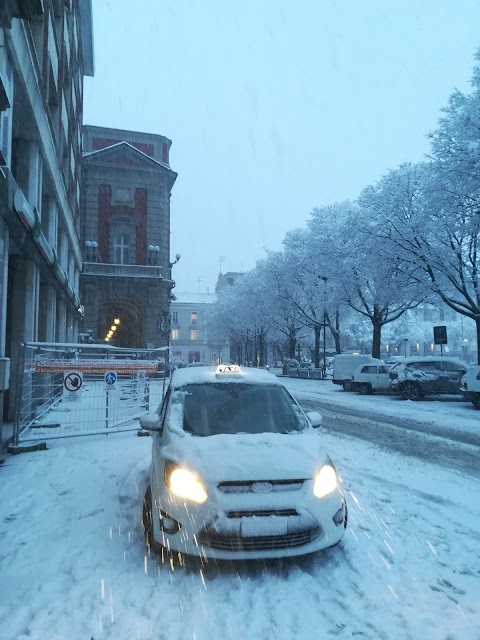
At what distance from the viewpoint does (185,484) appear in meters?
4.07

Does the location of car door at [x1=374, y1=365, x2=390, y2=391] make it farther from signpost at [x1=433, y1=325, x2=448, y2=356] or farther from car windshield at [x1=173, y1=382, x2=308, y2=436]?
car windshield at [x1=173, y1=382, x2=308, y2=436]

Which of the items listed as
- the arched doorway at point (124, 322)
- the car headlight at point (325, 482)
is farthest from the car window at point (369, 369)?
the arched doorway at point (124, 322)

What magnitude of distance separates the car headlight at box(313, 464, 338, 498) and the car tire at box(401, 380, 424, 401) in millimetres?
16135

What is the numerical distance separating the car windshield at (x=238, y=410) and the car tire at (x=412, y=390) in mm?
14952

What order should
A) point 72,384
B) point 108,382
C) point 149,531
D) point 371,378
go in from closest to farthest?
point 149,531 → point 72,384 → point 108,382 → point 371,378

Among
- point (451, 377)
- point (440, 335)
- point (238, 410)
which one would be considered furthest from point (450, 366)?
point (238, 410)

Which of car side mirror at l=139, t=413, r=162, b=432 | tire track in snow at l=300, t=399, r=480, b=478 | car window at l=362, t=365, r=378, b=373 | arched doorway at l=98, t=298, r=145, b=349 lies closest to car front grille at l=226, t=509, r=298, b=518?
car side mirror at l=139, t=413, r=162, b=432

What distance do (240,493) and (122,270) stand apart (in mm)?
37807

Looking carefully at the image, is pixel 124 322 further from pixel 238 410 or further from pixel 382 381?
pixel 238 410

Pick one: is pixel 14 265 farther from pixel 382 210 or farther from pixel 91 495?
pixel 382 210

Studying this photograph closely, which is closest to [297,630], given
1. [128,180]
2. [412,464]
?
[412,464]

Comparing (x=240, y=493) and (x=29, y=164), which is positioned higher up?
(x=29, y=164)

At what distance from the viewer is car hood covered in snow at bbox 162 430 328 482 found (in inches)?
160

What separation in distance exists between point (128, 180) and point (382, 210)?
24.3 metres
